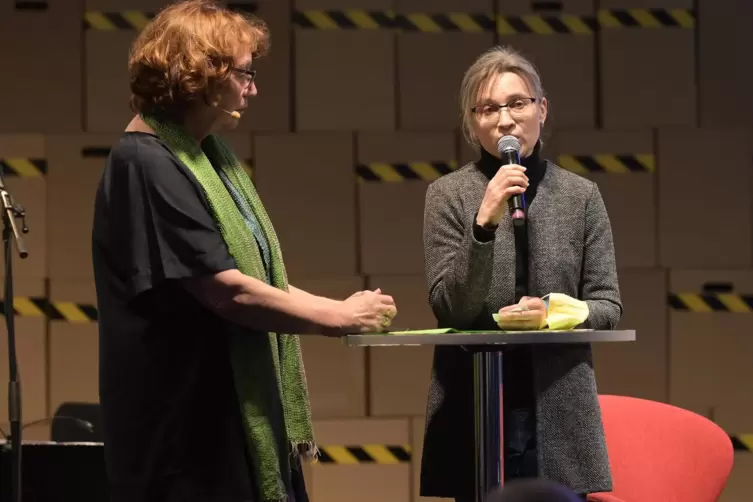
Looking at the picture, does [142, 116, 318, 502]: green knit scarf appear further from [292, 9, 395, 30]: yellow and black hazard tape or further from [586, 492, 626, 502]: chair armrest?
[292, 9, 395, 30]: yellow and black hazard tape

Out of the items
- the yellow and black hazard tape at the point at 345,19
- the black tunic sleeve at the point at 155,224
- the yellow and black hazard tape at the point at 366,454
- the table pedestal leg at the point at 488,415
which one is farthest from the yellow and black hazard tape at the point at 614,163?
the black tunic sleeve at the point at 155,224

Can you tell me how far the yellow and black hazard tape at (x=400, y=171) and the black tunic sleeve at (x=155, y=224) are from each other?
7.43ft

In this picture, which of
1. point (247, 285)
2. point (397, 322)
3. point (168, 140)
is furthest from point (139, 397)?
point (397, 322)

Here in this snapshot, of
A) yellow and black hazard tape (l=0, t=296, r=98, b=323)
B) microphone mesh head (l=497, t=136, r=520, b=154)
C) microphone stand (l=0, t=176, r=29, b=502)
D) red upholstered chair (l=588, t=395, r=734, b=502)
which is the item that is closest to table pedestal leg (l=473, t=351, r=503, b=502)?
microphone mesh head (l=497, t=136, r=520, b=154)

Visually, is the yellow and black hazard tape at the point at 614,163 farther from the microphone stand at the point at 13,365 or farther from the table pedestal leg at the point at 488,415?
the table pedestal leg at the point at 488,415

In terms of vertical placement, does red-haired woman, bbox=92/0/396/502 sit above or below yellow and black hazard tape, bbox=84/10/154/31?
below

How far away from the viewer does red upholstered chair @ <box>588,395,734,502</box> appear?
103 inches

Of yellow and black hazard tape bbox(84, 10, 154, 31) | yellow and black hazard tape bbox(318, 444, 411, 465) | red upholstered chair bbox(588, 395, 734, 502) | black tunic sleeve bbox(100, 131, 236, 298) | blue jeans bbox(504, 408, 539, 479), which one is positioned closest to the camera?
black tunic sleeve bbox(100, 131, 236, 298)

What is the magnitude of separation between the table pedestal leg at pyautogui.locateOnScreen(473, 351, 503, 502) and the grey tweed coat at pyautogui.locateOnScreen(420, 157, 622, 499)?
12 cm

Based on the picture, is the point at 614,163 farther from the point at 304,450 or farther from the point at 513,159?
the point at 304,450

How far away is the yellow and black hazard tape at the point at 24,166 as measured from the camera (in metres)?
4.04

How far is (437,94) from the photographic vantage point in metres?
4.09

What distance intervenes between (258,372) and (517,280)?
68cm

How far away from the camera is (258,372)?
1845mm
